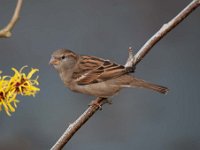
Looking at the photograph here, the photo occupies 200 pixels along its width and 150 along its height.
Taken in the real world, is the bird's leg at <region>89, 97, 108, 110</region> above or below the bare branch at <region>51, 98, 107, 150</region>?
above

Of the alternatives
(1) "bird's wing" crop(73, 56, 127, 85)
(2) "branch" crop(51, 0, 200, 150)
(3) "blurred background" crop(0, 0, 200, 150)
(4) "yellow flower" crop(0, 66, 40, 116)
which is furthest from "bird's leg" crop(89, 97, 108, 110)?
(3) "blurred background" crop(0, 0, 200, 150)

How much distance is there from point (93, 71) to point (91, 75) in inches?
1.7

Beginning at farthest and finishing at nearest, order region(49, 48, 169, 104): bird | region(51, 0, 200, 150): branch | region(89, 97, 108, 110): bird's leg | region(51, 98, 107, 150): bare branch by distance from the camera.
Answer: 1. region(49, 48, 169, 104): bird
2. region(89, 97, 108, 110): bird's leg
3. region(51, 0, 200, 150): branch
4. region(51, 98, 107, 150): bare branch

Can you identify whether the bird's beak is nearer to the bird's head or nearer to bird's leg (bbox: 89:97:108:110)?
the bird's head

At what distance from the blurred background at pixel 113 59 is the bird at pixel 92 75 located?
2531 mm

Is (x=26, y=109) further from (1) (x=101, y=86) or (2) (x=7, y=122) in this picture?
(1) (x=101, y=86)

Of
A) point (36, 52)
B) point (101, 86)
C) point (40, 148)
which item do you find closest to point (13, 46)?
point (36, 52)

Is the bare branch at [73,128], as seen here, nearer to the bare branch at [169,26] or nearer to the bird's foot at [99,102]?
the bird's foot at [99,102]

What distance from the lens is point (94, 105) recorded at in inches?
178

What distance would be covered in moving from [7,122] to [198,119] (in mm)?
2542

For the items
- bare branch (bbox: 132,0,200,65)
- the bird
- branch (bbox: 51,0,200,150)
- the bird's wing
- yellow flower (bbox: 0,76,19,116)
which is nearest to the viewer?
yellow flower (bbox: 0,76,19,116)

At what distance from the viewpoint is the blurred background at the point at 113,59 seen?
26.4 feet

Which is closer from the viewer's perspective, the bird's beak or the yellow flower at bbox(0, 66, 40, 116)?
the yellow flower at bbox(0, 66, 40, 116)

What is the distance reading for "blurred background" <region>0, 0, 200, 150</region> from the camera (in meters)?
8.04
